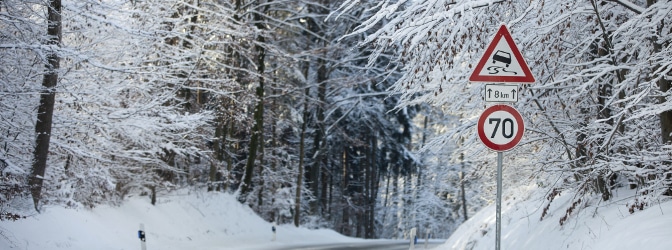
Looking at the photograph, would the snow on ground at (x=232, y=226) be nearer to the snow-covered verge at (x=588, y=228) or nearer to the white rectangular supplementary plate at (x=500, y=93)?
the snow-covered verge at (x=588, y=228)

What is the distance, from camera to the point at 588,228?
857 cm

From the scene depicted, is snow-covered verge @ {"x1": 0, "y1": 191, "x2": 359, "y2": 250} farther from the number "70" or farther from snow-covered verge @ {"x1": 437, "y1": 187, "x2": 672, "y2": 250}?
the number "70"

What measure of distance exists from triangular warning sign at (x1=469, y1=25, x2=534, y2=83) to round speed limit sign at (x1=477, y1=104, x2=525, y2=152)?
301 millimetres

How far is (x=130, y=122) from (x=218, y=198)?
1004 centimetres

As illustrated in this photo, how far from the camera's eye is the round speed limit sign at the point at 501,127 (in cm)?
670

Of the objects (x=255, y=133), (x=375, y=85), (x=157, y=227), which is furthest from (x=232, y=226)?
(x=375, y=85)

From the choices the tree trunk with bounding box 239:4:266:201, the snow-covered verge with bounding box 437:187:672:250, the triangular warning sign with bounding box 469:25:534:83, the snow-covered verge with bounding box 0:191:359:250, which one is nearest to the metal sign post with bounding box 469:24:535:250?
the triangular warning sign with bounding box 469:25:534:83

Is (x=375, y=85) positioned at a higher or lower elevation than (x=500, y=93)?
higher

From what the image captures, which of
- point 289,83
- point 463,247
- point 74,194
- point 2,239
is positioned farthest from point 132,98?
point 289,83

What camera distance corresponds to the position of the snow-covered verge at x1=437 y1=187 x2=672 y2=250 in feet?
22.5

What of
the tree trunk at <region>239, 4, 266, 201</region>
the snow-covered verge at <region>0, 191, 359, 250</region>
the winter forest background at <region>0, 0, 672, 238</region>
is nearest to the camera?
the winter forest background at <region>0, 0, 672, 238</region>

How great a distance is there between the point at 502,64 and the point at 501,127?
2.03ft

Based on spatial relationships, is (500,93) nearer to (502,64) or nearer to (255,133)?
(502,64)

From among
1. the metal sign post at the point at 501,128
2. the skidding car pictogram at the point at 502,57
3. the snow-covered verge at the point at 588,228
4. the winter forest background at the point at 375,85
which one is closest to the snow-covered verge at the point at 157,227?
the winter forest background at the point at 375,85
